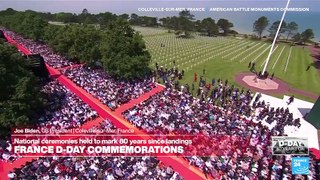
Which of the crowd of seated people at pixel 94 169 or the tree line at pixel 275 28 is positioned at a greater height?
the tree line at pixel 275 28

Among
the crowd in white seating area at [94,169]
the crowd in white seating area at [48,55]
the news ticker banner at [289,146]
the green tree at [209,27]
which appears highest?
the green tree at [209,27]

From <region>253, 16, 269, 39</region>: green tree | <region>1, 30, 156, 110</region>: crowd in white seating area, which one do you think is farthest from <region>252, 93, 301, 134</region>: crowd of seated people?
<region>253, 16, 269, 39</region>: green tree

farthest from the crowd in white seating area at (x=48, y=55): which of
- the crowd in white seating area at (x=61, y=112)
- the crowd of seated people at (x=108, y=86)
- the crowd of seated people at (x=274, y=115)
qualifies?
the crowd of seated people at (x=274, y=115)

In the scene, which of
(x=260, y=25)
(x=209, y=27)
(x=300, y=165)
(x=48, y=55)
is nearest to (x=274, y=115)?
(x=300, y=165)

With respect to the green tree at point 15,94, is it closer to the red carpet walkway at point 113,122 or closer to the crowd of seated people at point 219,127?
the red carpet walkway at point 113,122

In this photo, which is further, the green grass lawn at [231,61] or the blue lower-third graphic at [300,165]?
the green grass lawn at [231,61]

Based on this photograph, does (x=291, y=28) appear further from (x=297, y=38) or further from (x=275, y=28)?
(x=297, y=38)

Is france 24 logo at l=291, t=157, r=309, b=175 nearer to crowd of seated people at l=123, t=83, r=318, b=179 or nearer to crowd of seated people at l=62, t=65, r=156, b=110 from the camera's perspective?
crowd of seated people at l=123, t=83, r=318, b=179
